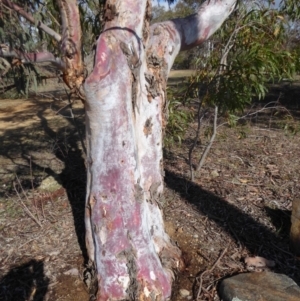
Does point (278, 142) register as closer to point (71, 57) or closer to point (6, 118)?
point (71, 57)

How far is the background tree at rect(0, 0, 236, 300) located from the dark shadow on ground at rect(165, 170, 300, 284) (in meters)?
0.71

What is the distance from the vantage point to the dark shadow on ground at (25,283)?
2.95 m

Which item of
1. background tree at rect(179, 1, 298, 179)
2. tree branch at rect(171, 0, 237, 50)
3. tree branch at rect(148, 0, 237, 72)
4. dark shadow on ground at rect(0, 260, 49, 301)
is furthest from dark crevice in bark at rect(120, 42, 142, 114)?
dark shadow on ground at rect(0, 260, 49, 301)

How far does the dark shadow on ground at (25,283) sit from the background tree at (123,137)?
0.36m

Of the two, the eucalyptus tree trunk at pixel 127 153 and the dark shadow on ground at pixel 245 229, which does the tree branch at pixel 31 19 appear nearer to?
the eucalyptus tree trunk at pixel 127 153

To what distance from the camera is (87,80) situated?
2445 millimetres

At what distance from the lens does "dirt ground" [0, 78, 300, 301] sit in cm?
310

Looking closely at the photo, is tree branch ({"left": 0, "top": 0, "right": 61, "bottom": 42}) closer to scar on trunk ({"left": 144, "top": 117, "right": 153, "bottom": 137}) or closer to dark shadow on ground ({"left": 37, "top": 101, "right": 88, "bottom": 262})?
scar on trunk ({"left": 144, "top": 117, "right": 153, "bottom": 137})

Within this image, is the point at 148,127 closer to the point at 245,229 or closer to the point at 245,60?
the point at 245,60

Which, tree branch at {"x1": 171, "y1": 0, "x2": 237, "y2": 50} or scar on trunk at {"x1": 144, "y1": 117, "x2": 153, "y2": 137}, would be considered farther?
tree branch at {"x1": 171, "y1": 0, "x2": 237, "y2": 50}

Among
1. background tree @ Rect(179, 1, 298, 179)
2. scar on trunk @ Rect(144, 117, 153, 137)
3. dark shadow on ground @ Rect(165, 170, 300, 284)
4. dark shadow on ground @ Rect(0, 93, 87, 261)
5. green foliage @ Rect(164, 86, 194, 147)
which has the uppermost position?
background tree @ Rect(179, 1, 298, 179)

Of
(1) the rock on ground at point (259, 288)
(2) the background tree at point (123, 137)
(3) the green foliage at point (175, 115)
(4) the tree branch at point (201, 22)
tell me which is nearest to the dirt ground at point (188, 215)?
(1) the rock on ground at point (259, 288)

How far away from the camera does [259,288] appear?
2787 millimetres

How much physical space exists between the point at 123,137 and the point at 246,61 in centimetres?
156
